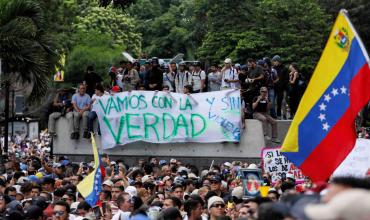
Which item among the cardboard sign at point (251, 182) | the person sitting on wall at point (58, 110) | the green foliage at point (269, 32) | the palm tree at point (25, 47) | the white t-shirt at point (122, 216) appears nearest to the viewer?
the white t-shirt at point (122, 216)

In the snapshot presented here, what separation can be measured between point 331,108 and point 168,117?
45.3 feet

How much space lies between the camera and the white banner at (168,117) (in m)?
21.8

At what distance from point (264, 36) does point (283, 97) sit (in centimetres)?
2969

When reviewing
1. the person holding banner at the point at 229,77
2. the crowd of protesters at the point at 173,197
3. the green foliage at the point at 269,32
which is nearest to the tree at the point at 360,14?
the green foliage at the point at 269,32

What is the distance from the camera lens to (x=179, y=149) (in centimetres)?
2253

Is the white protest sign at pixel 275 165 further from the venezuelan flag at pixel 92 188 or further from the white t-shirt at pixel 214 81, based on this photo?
the white t-shirt at pixel 214 81

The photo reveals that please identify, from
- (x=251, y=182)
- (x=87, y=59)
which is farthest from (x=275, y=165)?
(x=87, y=59)

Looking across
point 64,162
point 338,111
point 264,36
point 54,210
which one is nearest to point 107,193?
point 54,210

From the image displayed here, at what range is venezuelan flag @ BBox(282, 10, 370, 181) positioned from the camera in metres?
8.41

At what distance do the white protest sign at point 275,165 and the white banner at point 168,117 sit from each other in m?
4.04

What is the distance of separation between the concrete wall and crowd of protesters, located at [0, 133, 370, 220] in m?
0.62

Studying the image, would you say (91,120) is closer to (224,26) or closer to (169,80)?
(169,80)

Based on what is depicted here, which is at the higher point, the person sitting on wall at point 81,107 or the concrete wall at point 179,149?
the person sitting on wall at point 81,107

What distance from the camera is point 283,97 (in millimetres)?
22625
